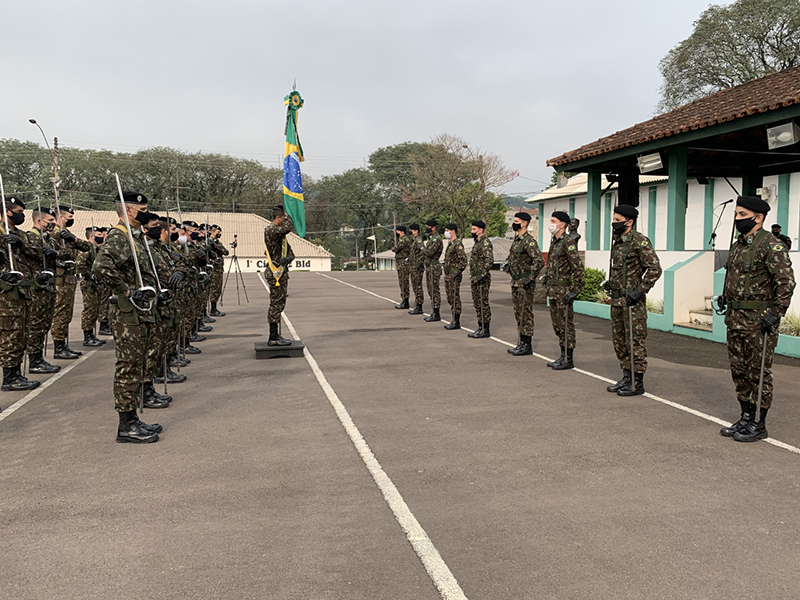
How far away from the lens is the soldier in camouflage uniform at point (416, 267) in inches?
638

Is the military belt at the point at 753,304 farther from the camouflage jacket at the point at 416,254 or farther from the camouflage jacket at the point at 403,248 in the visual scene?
the camouflage jacket at the point at 403,248

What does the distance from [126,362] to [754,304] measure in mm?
5585

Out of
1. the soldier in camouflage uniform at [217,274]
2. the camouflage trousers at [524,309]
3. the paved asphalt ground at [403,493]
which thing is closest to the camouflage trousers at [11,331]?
the paved asphalt ground at [403,493]

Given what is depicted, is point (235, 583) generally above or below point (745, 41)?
below

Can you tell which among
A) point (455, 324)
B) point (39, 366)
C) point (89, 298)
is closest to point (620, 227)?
point (455, 324)

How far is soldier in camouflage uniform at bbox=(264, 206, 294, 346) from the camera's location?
371 inches

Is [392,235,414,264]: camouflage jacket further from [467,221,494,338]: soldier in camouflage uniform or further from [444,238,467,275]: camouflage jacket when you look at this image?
[467,221,494,338]: soldier in camouflage uniform

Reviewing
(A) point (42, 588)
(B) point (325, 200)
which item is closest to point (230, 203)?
(B) point (325, 200)

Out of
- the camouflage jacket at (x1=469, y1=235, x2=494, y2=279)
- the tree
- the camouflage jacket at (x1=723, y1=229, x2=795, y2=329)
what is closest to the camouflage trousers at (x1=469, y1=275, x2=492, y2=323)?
the camouflage jacket at (x1=469, y1=235, x2=494, y2=279)

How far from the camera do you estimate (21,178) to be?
72625 millimetres

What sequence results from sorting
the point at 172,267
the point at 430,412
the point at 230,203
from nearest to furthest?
the point at 430,412, the point at 172,267, the point at 230,203

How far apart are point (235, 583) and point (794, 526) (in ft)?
10.8

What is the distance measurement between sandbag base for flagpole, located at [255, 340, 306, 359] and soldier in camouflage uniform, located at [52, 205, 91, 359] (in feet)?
9.67

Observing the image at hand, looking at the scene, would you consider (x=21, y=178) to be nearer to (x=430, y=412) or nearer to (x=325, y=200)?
(x=325, y=200)
